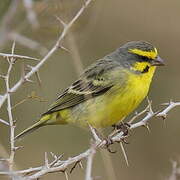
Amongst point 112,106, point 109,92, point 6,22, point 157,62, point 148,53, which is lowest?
point 112,106

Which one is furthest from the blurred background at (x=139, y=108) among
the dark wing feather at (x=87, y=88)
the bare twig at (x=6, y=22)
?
the bare twig at (x=6, y=22)

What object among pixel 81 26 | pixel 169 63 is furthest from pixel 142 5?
pixel 81 26

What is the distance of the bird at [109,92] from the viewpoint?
Result: 5840 millimetres

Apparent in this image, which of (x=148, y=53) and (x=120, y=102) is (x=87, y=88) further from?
(x=148, y=53)

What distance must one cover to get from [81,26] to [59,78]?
10.3ft

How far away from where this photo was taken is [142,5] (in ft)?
31.5

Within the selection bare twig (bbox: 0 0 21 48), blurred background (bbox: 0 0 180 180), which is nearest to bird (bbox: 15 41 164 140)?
bare twig (bbox: 0 0 21 48)

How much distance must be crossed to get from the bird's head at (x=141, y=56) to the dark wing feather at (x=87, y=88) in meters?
0.24

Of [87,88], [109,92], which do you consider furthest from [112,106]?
[87,88]

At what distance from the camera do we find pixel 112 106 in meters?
5.83

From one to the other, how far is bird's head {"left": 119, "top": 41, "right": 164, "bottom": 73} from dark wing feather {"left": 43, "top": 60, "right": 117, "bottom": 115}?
0.24 metres

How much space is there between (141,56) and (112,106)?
0.74m

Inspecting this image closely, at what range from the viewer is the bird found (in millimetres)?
5840

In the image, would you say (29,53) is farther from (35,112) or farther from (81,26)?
(81,26)
